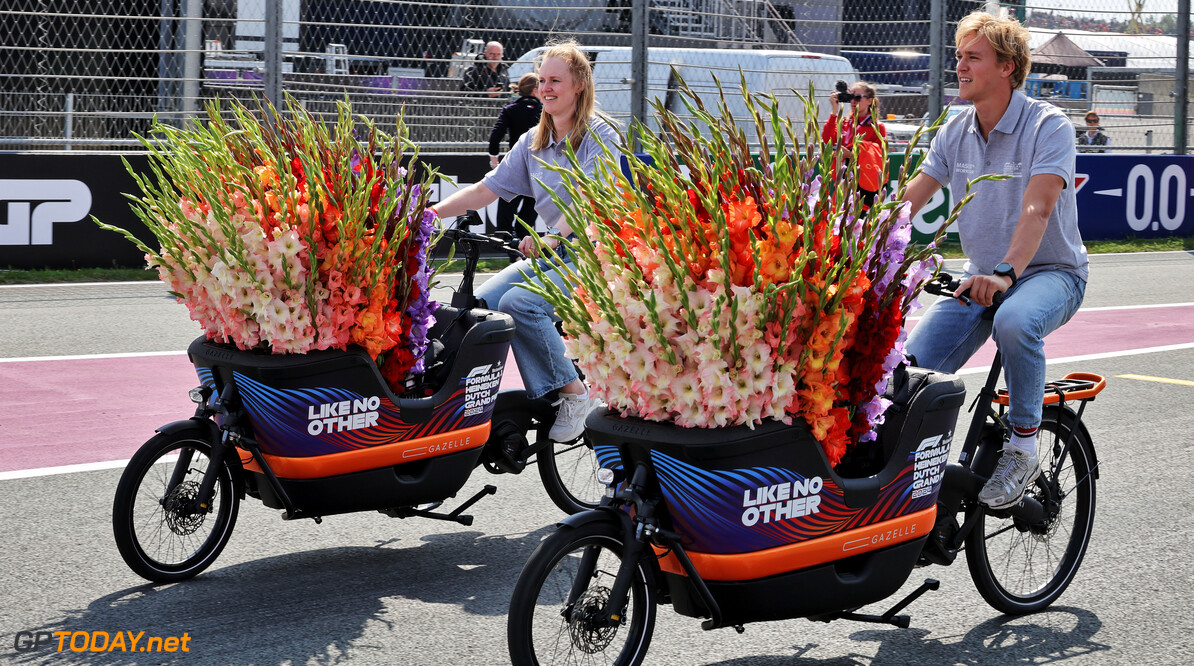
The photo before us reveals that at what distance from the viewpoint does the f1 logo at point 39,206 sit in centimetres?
1131

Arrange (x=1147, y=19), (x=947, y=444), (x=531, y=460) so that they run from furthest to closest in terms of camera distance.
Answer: (x=1147, y=19)
(x=531, y=460)
(x=947, y=444)

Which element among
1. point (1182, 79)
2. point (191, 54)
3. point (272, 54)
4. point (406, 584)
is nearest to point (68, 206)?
point (191, 54)

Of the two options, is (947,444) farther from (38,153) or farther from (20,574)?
(38,153)

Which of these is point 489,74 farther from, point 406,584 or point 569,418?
point 406,584

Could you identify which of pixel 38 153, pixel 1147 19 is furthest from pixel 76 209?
pixel 1147 19

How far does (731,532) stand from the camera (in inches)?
140

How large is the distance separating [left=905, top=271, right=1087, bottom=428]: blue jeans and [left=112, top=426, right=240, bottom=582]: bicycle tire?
2.50 meters

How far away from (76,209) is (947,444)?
9.56 meters

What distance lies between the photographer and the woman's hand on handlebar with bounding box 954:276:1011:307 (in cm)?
402

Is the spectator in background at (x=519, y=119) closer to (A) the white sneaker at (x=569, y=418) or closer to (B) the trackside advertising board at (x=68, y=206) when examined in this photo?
(B) the trackside advertising board at (x=68, y=206)

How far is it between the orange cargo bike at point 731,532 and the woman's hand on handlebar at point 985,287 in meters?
0.09

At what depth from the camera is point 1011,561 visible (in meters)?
4.58

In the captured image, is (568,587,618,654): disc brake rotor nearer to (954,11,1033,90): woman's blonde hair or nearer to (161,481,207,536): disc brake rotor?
(161,481,207,536): disc brake rotor

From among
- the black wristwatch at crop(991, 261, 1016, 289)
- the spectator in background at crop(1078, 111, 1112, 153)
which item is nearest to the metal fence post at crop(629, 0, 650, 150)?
the spectator in background at crop(1078, 111, 1112, 153)
